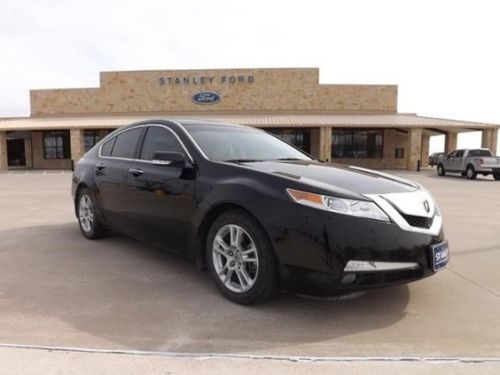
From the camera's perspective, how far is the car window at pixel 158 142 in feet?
14.5

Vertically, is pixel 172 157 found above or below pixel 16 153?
above

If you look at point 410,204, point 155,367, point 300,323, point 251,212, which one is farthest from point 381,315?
point 155,367

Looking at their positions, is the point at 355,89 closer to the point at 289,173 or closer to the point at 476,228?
the point at 476,228

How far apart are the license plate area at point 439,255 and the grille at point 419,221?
18 cm

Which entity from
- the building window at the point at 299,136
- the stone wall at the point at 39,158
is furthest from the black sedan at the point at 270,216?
the stone wall at the point at 39,158

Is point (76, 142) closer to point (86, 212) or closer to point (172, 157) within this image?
point (86, 212)

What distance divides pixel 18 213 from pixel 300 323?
7709 millimetres

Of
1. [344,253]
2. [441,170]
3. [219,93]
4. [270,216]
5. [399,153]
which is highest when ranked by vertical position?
[219,93]

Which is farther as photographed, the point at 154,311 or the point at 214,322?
the point at 154,311

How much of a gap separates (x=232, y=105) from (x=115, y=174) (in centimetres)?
2803

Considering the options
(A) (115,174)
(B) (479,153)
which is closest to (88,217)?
(A) (115,174)

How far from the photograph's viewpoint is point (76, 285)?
4.09 meters

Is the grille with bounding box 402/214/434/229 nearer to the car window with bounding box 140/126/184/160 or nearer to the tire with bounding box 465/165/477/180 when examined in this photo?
the car window with bounding box 140/126/184/160

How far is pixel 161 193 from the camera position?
429 cm
